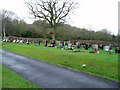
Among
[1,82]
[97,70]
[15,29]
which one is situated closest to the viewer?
[1,82]

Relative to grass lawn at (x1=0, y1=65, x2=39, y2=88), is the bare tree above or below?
above

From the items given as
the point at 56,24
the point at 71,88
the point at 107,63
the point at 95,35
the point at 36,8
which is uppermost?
the point at 36,8

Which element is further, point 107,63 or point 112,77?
point 107,63

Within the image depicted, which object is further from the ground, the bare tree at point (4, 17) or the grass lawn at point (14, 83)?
the bare tree at point (4, 17)

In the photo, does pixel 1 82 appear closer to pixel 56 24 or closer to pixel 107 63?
pixel 107 63

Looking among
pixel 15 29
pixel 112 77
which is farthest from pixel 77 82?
pixel 15 29

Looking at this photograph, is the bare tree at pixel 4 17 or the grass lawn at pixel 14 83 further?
the bare tree at pixel 4 17

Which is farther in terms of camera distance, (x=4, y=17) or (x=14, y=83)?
(x=4, y=17)

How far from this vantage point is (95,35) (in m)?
31.9

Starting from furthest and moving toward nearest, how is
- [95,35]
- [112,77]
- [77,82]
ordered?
[95,35]
[112,77]
[77,82]

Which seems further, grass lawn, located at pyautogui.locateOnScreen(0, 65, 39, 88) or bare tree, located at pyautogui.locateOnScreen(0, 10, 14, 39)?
bare tree, located at pyautogui.locateOnScreen(0, 10, 14, 39)

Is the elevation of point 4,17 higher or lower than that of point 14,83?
higher

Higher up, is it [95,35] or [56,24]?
[56,24]

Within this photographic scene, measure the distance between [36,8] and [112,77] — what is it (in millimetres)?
29763
